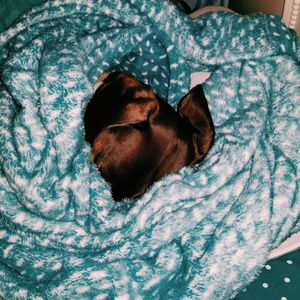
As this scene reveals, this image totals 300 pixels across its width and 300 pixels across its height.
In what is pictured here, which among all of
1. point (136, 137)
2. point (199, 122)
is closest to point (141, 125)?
point (136, 137)

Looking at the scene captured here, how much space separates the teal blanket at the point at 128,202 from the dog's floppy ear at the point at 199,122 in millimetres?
47

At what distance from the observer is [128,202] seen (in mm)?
1044

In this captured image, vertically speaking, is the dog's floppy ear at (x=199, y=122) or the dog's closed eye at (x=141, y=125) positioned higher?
the dog's closed eye at (x=141, y=125)

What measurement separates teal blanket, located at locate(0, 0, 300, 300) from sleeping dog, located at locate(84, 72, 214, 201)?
5 centimetres

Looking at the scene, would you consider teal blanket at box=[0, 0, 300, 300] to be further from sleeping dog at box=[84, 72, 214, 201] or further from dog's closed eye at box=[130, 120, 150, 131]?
dog's closed eye at box=[130, 120, 150, 131]

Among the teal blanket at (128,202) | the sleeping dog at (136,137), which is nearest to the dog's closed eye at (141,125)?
the sleeping dog at (136,137)

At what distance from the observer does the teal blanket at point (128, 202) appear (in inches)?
35.5

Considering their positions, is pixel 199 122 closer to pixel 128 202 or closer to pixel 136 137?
pixel 136 137

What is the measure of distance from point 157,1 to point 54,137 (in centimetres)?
66

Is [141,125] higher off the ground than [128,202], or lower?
higher

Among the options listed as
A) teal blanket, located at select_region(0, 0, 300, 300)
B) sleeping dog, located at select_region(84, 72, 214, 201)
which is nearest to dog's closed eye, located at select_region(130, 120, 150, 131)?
sleeping dog, located at select_region(84, 72, 214, 201)

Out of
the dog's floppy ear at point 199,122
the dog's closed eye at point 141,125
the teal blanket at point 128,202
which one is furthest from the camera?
the dog's floppy ear at point 199,122

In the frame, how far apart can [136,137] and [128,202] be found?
0.67 ft

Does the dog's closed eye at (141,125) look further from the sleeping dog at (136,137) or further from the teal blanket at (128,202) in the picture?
the teal blanket at (128,202)
